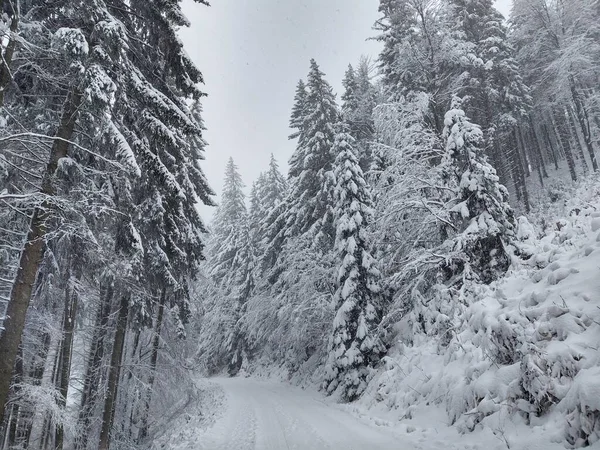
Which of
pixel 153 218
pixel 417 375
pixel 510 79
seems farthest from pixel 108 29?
pixel 510 79

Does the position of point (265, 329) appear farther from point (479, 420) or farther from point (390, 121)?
point (479, 420)

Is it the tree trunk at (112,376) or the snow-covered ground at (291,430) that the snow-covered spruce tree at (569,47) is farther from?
the tree trunk at (112,376)

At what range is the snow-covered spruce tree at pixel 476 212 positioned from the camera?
9758 mm

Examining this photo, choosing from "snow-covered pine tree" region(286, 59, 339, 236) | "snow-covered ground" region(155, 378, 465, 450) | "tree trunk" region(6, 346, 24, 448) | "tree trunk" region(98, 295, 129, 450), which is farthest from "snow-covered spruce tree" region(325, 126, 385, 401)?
"tree trunk" region(6, 346, 24, 448)

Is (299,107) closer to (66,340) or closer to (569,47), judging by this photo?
(569,47)

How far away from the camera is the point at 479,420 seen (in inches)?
235

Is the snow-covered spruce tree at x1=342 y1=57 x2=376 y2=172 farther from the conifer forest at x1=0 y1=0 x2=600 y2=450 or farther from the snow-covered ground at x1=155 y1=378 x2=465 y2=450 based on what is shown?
the snow-covered ground at x1=155 y1=378 x2=465 y2=450

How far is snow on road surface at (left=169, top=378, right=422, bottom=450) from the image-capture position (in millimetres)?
7473

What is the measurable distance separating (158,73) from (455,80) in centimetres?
1115

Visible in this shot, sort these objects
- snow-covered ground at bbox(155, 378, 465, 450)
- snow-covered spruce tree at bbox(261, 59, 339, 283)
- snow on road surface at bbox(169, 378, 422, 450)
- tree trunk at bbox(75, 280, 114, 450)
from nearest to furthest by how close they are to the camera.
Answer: snow-covered ground at bbox(155, 378, 465, 450) → snow on road surface at bbox(169, 378, 422, 450) → tree trunk at bbox(75, 280, 114, 450) → snow-covered spruce tree at bbox(261, 59, 339, 283)

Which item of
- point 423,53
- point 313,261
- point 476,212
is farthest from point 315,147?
point 476,212

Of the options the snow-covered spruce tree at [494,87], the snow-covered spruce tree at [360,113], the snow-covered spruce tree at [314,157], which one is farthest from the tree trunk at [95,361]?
the snow-covered spruce tree at [494,87]

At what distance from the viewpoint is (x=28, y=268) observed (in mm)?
6152

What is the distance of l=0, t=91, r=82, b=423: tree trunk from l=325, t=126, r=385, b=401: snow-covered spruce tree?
1091cm
